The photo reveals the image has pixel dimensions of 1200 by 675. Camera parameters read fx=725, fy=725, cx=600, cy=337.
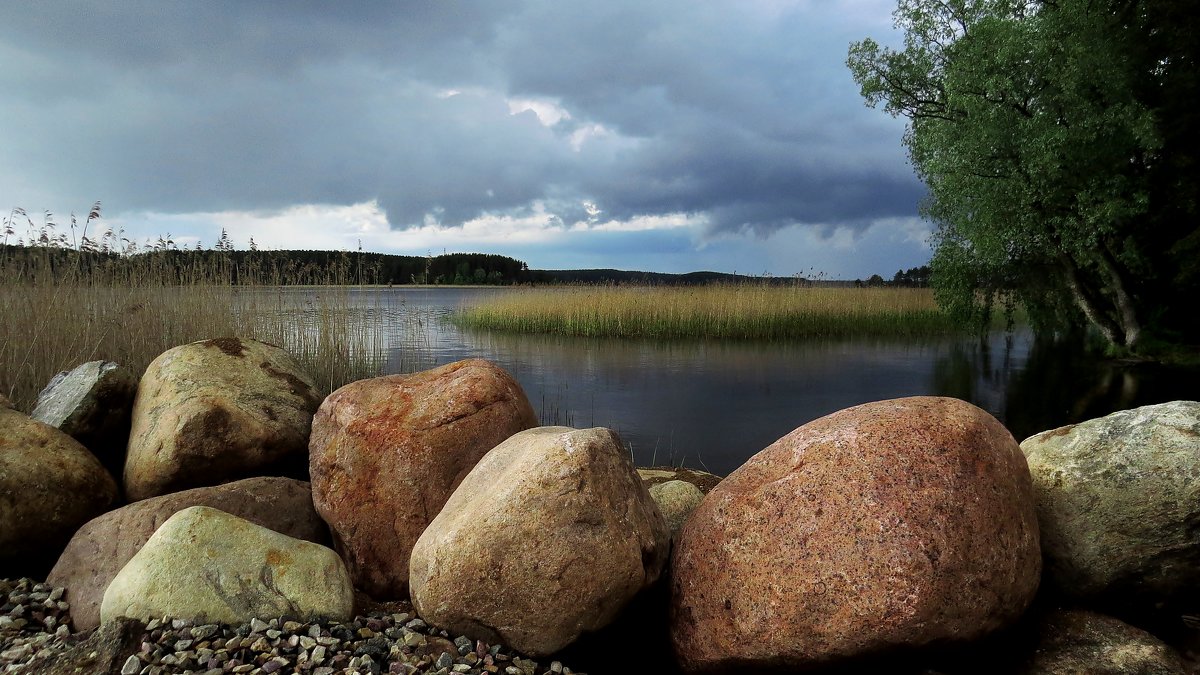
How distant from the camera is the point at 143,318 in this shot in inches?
334

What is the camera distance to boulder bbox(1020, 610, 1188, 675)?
386 centimetres

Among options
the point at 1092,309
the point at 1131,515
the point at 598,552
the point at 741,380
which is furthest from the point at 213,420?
the point at 1092,309

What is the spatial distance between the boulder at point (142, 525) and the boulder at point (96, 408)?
120 centimetres

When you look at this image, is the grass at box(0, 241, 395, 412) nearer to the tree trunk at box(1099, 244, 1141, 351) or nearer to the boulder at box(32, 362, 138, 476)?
the boulder at box(32, 362, 138, 476)

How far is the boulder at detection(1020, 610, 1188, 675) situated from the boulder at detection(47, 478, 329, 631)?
4.47 m

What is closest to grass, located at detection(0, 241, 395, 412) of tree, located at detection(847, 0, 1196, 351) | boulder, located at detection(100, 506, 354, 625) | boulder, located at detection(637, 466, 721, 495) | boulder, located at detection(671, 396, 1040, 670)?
boulder, located at detection(637, 466, 721, 495)

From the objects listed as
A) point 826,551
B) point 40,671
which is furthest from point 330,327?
point 826,551

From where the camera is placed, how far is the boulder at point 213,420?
5059 millimetres

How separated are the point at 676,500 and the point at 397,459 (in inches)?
81.5

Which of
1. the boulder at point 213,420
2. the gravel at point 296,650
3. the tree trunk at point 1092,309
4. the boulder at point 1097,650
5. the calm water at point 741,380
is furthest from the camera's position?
the tree trunk at point 1092,309

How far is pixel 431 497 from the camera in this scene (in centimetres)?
450

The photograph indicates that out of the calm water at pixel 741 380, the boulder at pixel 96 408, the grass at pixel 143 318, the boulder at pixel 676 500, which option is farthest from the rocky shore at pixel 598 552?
the calm water at pixel 741 380

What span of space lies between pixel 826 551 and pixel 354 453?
2926 millimetres

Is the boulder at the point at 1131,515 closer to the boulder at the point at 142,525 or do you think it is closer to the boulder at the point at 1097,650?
the boulder at the point at 1097,650
